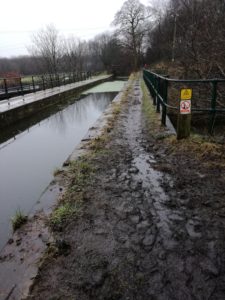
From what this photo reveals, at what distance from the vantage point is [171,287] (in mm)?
1873

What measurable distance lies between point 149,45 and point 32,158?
166 ft

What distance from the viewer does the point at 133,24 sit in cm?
4584

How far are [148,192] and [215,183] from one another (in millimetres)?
826

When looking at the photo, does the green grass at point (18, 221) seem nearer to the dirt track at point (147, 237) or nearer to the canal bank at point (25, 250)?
the canal bank at point (25, 250)

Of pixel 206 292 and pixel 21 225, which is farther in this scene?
pixel 21 225

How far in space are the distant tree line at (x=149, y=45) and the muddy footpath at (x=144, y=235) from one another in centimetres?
513

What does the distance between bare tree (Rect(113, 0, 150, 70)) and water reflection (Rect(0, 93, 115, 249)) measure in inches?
1530

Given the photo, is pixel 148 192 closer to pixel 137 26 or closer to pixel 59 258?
pixel 59 258

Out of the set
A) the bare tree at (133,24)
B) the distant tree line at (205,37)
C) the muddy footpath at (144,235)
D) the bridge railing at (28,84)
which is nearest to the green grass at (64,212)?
the muddy footpath at (144,235)

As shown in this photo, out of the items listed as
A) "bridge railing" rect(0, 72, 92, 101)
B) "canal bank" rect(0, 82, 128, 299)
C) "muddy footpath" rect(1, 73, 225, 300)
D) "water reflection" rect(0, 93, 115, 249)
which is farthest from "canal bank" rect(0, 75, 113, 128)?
"canal bank" rect(0, 82, 128, 299)

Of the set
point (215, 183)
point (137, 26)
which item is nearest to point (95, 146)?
point (215, 183)

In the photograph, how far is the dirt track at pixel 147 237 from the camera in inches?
74.4

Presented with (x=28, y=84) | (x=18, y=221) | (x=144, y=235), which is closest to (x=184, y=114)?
(x=144, y=235)

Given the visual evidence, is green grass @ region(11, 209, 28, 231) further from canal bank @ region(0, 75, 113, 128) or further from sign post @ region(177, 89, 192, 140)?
canal bank @ region(0, 75, 113, 128)
